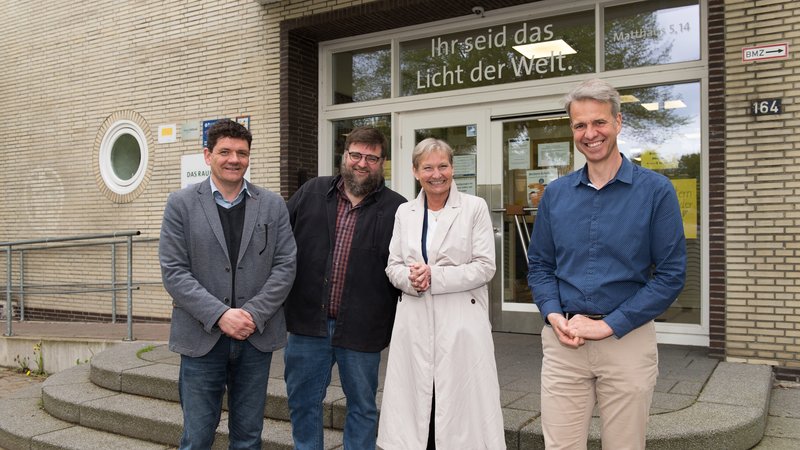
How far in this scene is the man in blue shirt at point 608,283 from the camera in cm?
243

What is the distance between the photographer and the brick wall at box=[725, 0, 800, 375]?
213 inches

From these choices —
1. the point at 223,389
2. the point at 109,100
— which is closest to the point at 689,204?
the point at 223,389

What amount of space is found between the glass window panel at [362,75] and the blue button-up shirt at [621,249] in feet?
19.3

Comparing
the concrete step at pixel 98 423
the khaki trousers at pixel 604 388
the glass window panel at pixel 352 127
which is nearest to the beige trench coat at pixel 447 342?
the khaki trousers at pixel 604 388

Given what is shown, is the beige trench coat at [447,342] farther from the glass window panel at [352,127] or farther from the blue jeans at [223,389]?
the glass window panel at [352,127]

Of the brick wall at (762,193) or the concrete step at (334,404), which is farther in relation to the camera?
the brick wall at (762,193)

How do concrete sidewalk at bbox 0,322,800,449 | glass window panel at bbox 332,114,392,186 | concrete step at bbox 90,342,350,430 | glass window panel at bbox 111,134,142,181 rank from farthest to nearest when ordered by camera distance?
glass window panel at bbox 111,134,142,181 < glass window panel at bbox 332,114,392,186 < concrete step at bbox 90,342,350,430 < concrete sidewalk at bbox 0,322,800,449

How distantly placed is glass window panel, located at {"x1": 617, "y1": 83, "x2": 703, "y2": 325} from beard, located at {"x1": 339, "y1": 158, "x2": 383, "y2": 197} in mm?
4000

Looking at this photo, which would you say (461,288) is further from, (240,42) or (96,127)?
(96,127)

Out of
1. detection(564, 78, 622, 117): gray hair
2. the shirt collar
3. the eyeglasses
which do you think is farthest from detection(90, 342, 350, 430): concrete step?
detection(564, 78, 622, 117): gray hair

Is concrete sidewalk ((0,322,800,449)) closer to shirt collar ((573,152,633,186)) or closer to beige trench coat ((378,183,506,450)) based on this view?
beige trench coat ((378,183,506,450))

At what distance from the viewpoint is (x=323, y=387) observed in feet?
11.5

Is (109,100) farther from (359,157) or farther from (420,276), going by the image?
(420,276)

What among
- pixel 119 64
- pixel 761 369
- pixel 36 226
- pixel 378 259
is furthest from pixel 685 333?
pixel 36 226
